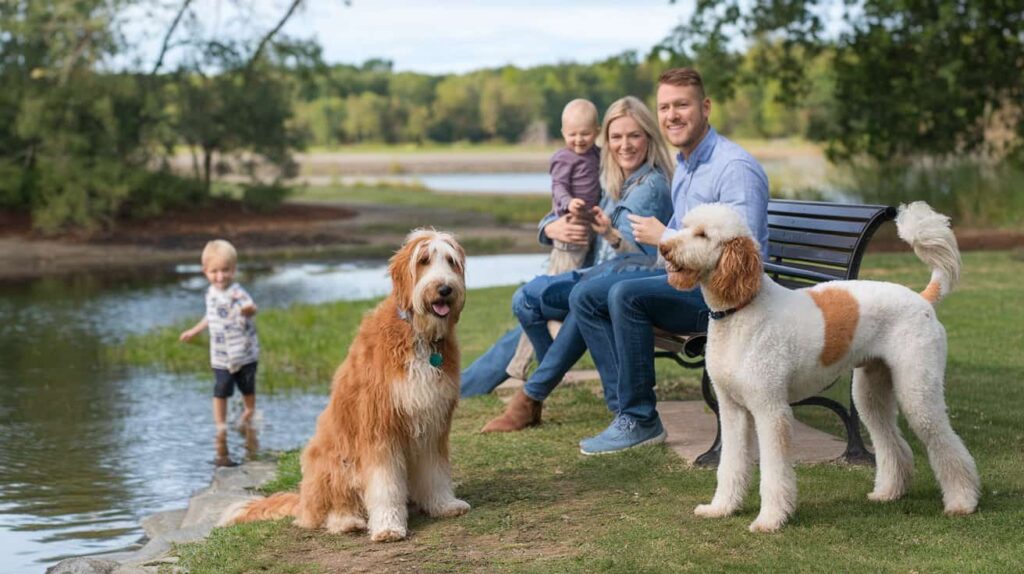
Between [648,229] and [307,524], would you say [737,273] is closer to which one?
[648,229]

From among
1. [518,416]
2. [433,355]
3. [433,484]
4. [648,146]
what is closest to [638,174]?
[648,146]

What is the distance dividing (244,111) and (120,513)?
21771 mm

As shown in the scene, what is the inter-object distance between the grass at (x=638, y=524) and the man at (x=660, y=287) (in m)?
0.26

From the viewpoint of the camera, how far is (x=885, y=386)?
18.5ft

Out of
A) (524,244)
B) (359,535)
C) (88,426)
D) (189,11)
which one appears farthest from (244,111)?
(359,535)

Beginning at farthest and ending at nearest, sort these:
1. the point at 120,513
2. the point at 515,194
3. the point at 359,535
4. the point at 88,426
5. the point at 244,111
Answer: the point at 515,194
the point at 244,111
the point at 88,426
the point at 120,513
the point at 359,535

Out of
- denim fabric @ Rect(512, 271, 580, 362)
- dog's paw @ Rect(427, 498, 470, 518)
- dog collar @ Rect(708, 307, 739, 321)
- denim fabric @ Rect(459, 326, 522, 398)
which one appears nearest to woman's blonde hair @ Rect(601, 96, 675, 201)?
denim fabric @ Rect(512, 271, 580, 362)

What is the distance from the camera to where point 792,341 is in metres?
5.20

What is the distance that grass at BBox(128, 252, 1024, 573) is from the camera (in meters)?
4.96

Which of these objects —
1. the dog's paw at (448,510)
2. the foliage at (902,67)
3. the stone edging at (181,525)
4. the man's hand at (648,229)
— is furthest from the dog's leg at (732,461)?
the foliage at (902,67)

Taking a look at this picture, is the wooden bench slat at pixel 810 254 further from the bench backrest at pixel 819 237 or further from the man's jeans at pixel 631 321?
the man's jeans at pixel 631 321

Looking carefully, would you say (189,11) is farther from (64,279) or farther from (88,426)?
(88,426)

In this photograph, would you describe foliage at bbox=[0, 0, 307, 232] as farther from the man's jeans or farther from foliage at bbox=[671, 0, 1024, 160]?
the man's jeans

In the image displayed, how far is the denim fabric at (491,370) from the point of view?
8.80 meters
